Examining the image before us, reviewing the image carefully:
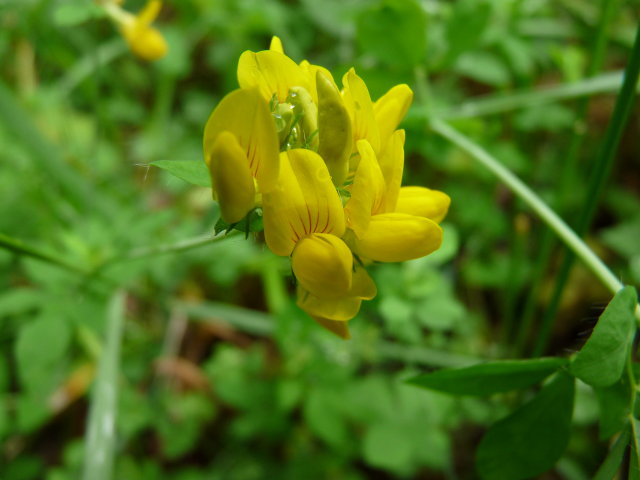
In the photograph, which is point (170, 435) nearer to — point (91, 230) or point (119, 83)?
point (91, 230)

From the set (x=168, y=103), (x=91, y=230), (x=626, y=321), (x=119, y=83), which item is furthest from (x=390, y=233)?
(x=119, y=83)

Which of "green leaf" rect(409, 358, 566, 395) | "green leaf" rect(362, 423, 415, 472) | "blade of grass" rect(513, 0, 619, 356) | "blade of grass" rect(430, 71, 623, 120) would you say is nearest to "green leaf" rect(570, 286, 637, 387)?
"green leaf" rect(409, 358, 566, 395)

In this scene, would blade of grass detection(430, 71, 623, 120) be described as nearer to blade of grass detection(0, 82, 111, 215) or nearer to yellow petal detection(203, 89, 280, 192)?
yellow petal detection(203, 89, 280, 192)

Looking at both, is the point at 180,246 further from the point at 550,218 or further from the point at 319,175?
the point at 550,218

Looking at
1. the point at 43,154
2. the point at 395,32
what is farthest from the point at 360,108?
the point at 43,154

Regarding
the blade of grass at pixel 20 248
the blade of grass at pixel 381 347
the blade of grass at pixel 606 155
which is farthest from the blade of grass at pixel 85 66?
the blade of grass at pixel 606 155
